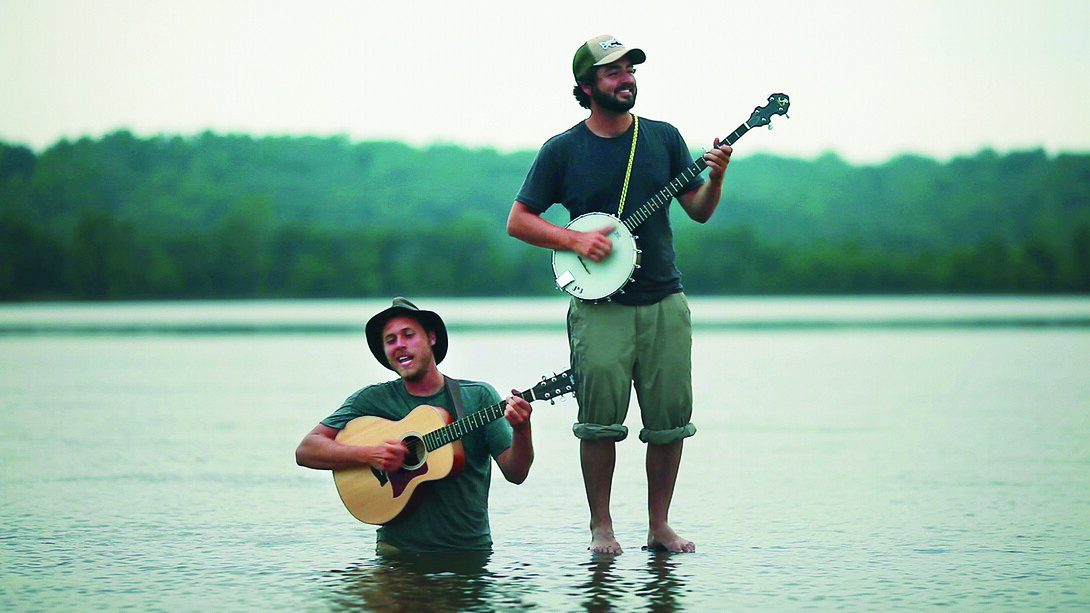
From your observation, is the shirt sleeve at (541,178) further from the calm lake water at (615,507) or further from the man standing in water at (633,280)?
the calm lake water at (615,507)

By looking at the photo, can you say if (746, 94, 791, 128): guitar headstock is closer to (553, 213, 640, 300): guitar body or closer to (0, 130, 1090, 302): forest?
(553, 213, 640, 300): guitar body

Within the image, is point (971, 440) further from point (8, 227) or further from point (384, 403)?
point (8, 227)

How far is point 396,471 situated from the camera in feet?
19.0

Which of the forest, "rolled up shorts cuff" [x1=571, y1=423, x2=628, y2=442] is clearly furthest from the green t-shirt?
the forest

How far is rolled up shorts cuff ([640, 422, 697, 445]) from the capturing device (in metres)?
5.86

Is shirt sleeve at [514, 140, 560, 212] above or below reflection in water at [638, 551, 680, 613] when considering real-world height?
above

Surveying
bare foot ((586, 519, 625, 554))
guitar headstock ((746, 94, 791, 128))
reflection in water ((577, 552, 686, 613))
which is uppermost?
guitar headstock ((746, 94, 791, 128))

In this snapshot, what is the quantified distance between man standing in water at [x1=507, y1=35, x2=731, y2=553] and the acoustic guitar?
0.21 meters

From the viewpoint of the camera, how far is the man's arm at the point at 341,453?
5.72 meters

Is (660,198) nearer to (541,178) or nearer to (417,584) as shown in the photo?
(541,178)

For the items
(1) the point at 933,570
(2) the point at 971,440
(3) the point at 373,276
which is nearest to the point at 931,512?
(1) the point at 933,570

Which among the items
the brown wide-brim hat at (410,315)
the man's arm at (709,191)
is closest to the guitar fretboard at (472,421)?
the brown wide-brim hat at (410,315)

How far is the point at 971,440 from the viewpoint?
10180 millimetres

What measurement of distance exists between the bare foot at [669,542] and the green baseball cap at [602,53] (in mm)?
1776
